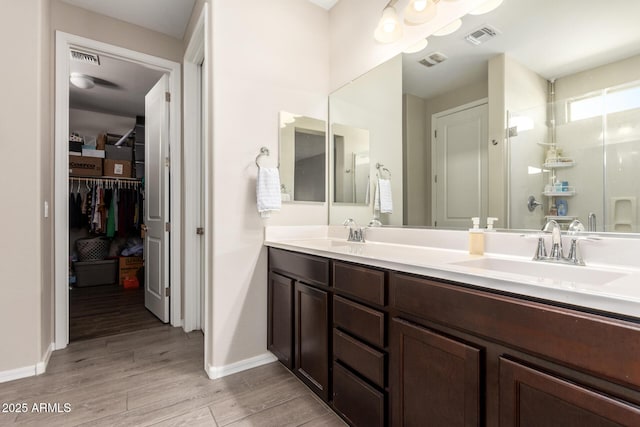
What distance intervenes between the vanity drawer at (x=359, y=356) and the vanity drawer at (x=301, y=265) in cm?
28

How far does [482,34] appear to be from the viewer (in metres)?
1.50

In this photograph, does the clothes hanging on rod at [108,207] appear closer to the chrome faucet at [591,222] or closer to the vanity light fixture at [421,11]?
the vanity light fixture at [421,11]

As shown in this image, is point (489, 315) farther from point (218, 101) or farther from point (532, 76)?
point (218, 101)

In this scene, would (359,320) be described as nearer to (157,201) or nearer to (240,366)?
(240,366)

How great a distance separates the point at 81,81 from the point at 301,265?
12.9 feet

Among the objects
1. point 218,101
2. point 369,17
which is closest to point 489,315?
point 218,101

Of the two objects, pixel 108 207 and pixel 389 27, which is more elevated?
pixel 389 27

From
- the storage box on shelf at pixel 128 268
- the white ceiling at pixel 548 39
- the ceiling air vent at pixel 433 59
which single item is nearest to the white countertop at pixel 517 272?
the white ceiling at pixel 548 39

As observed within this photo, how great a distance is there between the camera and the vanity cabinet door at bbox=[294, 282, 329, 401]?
5.05 feet

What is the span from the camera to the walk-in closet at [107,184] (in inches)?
148

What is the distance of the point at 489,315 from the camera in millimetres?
853

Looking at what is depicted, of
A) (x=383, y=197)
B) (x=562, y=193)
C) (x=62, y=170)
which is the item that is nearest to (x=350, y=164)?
(x=383, y=197)

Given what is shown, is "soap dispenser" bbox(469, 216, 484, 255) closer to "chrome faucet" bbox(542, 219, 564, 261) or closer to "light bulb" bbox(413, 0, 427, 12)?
"chrome faucet" bbox(542, 219, 564, 261)

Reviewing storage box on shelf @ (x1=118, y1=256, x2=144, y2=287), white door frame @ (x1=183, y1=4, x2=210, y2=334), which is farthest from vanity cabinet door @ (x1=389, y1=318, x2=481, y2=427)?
storage box on shelf @ (x1=118, y1=256, x2=144, y2=287)
